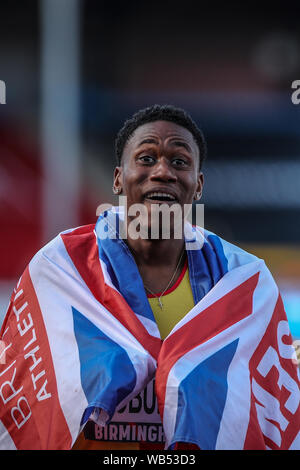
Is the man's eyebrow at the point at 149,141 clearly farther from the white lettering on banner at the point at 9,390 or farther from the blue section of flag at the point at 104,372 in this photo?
the white lettering on banner at the point at 9,390

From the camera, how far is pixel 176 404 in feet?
4.70

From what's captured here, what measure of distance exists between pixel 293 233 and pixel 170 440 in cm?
379

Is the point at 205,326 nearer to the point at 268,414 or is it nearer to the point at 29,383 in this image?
the point at 268,414

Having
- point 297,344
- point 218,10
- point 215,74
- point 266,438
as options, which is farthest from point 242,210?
point 266,438

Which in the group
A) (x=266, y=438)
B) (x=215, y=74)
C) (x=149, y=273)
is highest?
(x=215, y=74)

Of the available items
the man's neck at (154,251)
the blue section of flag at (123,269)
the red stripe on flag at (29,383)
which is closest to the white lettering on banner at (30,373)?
the red stripe on flag at (29,383)

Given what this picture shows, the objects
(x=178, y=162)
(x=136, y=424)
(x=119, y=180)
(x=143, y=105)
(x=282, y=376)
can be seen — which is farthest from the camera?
(x=143, y=105)

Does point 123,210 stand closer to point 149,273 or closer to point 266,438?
point 149,273


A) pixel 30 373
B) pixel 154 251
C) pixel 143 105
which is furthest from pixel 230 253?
pixel 143 105

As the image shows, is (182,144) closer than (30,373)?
No

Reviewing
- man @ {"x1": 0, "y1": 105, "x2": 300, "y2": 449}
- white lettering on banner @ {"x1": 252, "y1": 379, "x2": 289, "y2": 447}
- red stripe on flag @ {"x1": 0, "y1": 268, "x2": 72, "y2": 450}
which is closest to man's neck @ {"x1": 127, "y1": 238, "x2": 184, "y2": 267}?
man @ {"x1": 0, "y1": 105, "x2": 300, "y2": 449}

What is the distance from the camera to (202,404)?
4.73 ft

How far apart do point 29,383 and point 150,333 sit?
1.23 feet

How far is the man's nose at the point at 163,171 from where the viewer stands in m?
1.69
